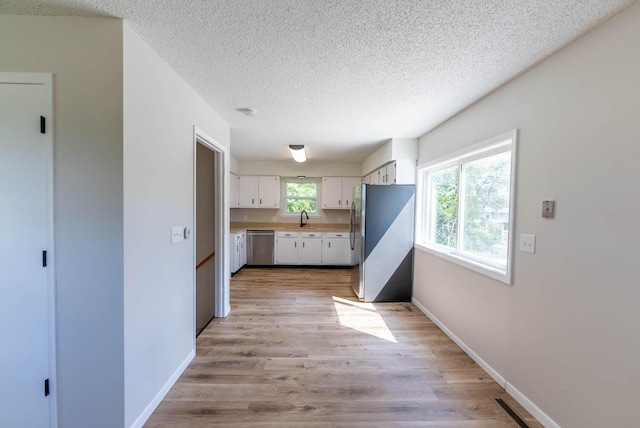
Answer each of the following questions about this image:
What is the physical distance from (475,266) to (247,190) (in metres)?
4.78

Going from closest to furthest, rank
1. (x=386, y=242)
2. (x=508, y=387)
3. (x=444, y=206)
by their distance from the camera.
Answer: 1. (x=508, y=387)
2. (x=444, y=206)
3. (x=386, y=242)

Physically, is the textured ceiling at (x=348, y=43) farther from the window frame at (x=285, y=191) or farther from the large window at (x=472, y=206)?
the window frame at (x=285, y=191)

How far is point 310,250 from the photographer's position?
5.48 meters

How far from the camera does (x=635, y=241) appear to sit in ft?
3.85

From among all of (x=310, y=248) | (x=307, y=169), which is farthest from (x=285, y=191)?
(x=310, y=248)

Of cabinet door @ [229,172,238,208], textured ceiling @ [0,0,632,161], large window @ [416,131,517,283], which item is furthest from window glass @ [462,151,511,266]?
cabinet door @ [229,172,238,208]

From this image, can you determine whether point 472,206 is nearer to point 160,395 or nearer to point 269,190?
point 160,395

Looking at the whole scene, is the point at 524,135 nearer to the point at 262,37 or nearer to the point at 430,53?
the point at 430,53

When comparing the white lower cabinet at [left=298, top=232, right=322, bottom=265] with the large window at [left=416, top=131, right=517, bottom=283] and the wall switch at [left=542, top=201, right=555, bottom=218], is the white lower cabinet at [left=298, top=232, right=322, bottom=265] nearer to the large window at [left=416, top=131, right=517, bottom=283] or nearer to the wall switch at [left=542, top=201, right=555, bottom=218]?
the large window at [left=416, top=131, right=517, bottom=283]

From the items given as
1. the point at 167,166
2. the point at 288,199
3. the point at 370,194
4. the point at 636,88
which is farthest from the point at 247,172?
the point at 636,88

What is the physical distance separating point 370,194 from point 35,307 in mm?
3261

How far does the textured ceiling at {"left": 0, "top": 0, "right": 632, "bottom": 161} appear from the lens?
1241mm

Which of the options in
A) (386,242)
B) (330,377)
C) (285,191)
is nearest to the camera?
(330,377)

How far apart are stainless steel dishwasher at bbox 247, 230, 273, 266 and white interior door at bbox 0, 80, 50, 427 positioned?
13.5 feet
